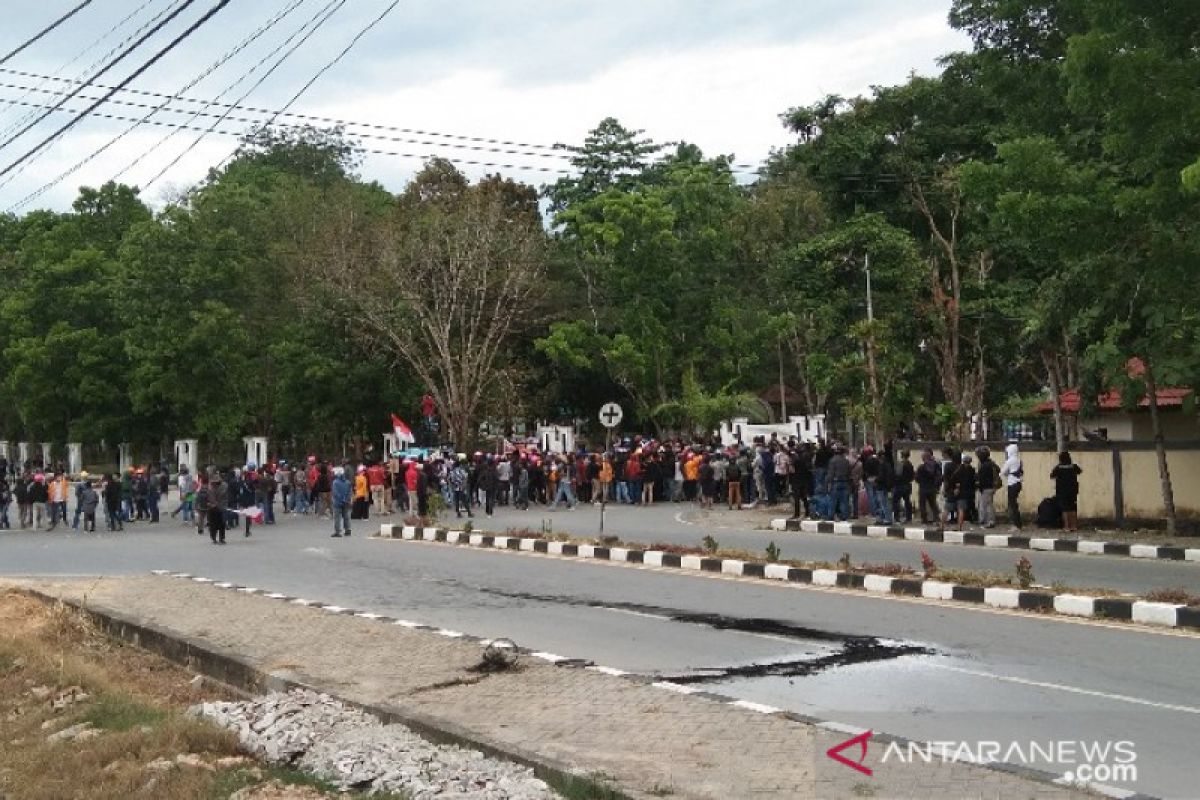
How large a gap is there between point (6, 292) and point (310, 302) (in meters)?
22.6

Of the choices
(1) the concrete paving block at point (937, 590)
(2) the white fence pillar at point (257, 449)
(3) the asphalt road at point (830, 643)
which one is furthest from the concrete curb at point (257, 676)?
(2) the white fence pillar at point (257, 449)

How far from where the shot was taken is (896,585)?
15.3 metres

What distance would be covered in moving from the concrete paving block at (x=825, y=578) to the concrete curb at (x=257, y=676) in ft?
18.0

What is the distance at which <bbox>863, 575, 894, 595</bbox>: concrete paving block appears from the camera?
15436mm

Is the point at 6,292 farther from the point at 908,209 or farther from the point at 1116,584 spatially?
the point at 1116,584

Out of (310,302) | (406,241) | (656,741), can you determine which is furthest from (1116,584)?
(310,302)

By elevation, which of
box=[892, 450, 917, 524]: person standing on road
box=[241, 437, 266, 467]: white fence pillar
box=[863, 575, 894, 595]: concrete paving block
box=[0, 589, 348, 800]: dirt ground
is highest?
box=[241, 437, 266, 467]: white fence pillar

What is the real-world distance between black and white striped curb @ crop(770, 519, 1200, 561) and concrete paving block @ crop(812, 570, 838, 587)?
5.63 meters

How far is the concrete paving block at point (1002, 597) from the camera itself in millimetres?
13984

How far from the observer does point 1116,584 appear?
611 inches

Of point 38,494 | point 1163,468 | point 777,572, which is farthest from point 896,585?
point 38,494

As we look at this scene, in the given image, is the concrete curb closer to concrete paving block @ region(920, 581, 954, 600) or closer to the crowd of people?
concrete paving block @ region(920, 581, 954, 600)

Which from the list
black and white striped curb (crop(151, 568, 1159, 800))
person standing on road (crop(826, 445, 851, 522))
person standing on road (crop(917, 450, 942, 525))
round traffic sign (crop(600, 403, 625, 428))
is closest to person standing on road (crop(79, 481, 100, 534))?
round traffic sign (crop(600, 403, 625, 428))

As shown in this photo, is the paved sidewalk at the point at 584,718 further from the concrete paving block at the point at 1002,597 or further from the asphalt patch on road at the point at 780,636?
the concrete paving block at the point at 1002,597
